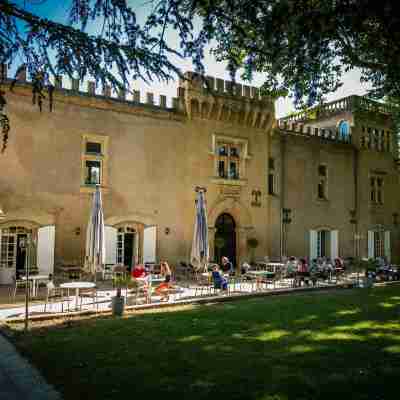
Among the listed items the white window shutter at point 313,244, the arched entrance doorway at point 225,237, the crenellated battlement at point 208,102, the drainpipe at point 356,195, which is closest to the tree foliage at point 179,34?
the crenellated battlement at point 208,102

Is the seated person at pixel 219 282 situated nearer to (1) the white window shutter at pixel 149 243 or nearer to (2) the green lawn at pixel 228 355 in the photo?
(2) the green lawn at pixel 228 355

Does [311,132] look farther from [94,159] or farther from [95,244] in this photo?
[95,244]

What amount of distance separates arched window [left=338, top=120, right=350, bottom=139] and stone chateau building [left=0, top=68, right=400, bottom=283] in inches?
2.7

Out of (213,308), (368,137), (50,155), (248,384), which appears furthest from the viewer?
(368,137)

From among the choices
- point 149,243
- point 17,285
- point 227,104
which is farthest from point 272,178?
point 17,285

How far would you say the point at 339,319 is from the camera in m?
9.48

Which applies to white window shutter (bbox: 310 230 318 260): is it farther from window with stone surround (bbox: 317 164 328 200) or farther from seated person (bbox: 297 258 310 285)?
seated person (bbox: 297 258 310 285)

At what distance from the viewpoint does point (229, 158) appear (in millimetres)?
19766

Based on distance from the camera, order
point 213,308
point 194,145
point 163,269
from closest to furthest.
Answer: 1. point 213,308
2. point 163,269
3. point 194,145

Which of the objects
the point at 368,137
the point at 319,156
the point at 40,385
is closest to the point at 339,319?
the point at 40,385

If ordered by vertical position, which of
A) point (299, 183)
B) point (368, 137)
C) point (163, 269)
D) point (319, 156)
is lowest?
point (163, 269)

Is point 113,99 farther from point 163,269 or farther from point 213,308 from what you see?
point 213,308

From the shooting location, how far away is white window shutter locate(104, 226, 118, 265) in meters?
16.1

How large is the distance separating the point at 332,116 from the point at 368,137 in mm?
2690
